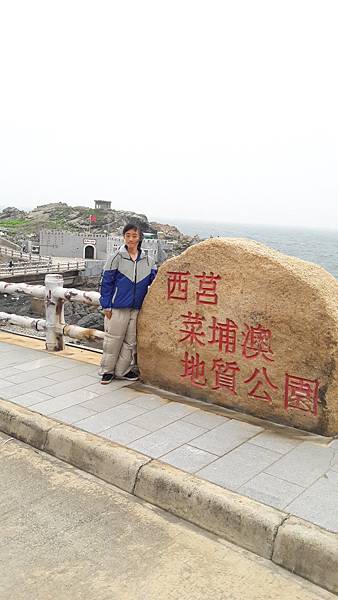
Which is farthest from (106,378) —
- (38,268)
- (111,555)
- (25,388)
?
(38,268)

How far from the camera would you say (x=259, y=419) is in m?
4.05

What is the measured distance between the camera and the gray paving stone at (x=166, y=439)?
346 cm

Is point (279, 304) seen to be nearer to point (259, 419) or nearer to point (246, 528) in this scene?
point (259, 419)

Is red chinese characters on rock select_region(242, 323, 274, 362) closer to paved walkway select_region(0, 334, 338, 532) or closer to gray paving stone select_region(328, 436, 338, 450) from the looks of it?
paved walkway select_region(0, 334, 338, 532)

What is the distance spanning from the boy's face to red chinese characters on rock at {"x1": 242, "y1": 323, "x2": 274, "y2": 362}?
140 centimetres

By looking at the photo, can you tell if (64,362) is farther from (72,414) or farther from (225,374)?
(225,374)

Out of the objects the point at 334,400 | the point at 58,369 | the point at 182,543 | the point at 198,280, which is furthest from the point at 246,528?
the point at 58,369

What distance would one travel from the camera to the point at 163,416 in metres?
4.09

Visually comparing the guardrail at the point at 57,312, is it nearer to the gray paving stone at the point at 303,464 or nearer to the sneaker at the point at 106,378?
the sneaker at the point at 106,378

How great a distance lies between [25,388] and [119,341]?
979mm

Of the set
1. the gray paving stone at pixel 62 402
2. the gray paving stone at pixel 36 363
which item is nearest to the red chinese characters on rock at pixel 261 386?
the gray paving stone at pixel 62 402

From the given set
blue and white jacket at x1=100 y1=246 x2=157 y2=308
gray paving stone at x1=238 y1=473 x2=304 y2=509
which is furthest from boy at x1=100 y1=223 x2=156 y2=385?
gray paving stone at x1=238 y1=473 x2=304 y2=509

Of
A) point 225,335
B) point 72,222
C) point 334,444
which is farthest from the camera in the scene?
point 72,222

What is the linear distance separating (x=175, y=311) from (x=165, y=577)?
2.50 metres
